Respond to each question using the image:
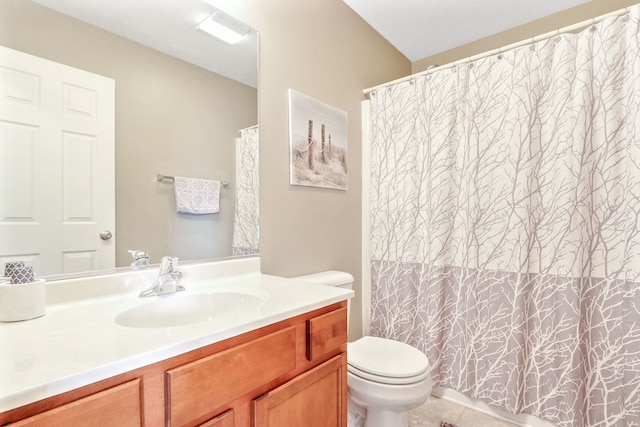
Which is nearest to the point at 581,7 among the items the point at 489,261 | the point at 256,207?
the point at 489,261

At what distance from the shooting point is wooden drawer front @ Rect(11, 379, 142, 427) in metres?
0.51

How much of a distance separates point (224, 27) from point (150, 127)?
58 centimetres

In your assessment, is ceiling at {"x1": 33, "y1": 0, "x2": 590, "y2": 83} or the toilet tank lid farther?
the toilet tank lid

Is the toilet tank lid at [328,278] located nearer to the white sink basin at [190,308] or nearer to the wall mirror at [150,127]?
the wall mirror at [150,127]

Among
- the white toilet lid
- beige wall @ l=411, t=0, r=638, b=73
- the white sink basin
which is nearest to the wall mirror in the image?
the white sink basin

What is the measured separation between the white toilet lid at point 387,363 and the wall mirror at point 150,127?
70 centimetres

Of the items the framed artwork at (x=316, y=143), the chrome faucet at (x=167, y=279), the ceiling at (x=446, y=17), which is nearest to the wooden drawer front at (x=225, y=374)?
the chrome faucet at (x=167, y=279)

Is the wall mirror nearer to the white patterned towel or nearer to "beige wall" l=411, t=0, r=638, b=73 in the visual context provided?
the white patterned towel

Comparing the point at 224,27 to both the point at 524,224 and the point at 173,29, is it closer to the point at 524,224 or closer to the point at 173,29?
the point at 173,29

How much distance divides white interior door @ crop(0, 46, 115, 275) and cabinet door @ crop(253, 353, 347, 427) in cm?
70

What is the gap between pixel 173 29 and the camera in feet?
4.02

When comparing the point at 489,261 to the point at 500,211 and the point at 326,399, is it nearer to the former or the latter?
the point at 500,211

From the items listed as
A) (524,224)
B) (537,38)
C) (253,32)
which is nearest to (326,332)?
(524,224)

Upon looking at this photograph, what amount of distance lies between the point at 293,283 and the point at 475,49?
2.44m
